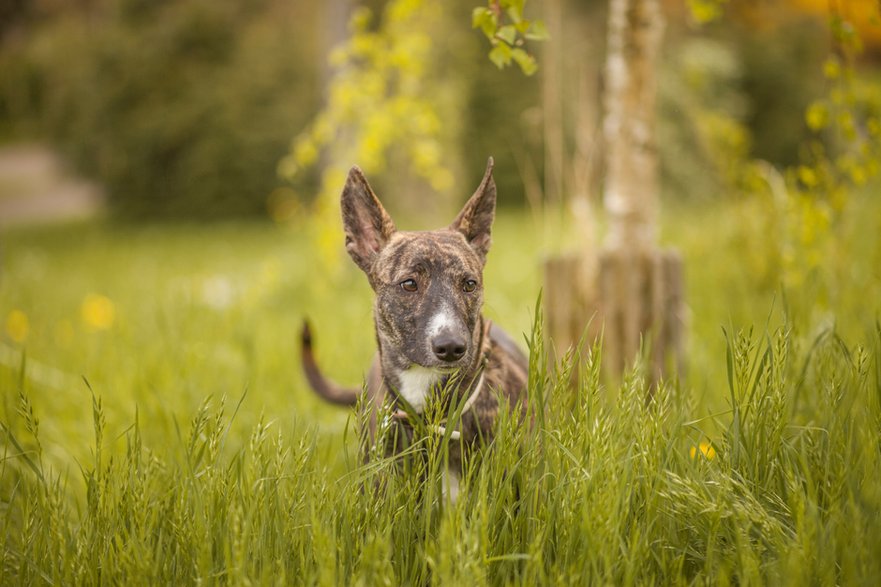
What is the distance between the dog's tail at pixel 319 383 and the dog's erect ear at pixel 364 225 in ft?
2.06

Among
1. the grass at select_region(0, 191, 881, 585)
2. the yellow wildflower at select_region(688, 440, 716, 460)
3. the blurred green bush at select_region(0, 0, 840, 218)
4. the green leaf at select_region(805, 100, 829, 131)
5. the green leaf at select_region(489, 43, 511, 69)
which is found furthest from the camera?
the blurred green bush at select_region(0, 0, 840, 218)

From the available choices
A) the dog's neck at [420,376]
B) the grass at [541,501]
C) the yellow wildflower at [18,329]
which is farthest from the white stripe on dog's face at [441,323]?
the yellow wildflower at [18,329]

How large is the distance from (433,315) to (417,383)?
31cm

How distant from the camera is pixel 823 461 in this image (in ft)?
7.01

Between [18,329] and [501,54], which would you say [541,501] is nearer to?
[501,54]

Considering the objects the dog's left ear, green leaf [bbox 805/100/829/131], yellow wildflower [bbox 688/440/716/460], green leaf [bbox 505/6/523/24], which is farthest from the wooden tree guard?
green leaf [bbox 505/6/523/24]

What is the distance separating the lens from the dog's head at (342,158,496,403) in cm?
246

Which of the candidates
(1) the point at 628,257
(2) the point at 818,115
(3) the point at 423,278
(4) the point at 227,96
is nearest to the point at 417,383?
(3) the point at 423,278

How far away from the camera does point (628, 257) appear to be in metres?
3.87

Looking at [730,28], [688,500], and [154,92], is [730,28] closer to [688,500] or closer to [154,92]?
[154,92]

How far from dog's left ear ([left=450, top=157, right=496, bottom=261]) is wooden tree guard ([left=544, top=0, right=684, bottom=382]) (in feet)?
3.81

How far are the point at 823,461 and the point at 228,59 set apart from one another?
20667 millimetres

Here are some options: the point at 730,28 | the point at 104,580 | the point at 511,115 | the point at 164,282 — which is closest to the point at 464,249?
the point at 104,580

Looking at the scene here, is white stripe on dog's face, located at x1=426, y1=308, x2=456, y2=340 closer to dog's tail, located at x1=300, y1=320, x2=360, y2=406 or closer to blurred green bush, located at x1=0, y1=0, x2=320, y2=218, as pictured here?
dog's tail, located at x1=300, y1=320, x2=360, y2=406
